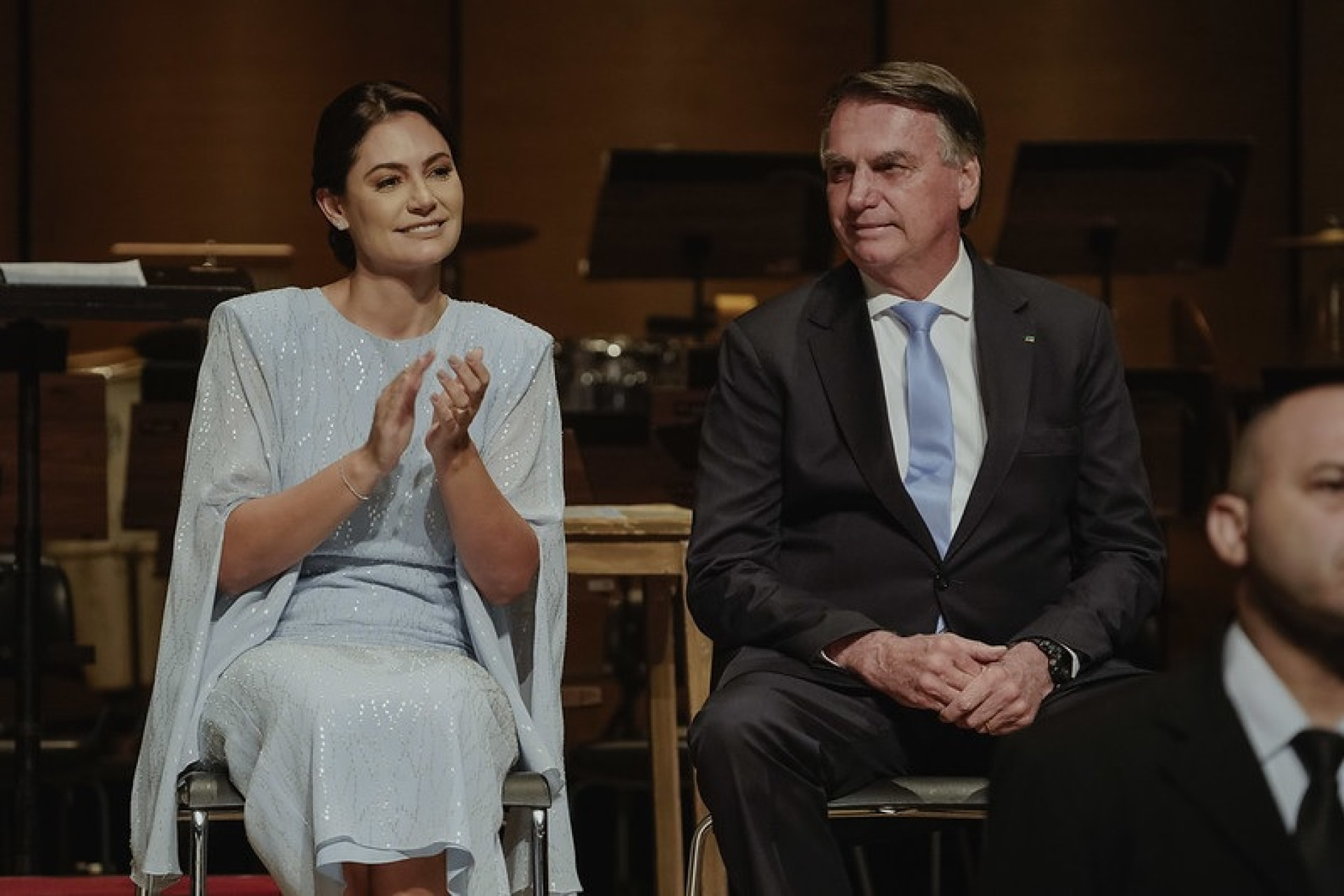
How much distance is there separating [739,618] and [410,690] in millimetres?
553

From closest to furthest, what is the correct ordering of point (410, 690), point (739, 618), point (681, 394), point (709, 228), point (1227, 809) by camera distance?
point (1227, 809), point (410, 690), point (739, 618), point (681, 394), point (709, 228)

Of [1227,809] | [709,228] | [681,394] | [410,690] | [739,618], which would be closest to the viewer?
[1227,809]

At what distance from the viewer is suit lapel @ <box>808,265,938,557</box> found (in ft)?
10.5

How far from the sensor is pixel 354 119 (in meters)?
3.29

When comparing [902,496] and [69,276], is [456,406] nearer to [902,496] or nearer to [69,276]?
[902,496]

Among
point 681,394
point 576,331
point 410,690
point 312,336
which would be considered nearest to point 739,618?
point 410,690

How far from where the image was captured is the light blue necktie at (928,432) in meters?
3.25

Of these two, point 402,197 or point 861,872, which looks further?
point 861,872

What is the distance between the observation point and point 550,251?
9094 mm

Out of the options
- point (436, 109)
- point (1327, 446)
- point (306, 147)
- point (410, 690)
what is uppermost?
point (306, 147)

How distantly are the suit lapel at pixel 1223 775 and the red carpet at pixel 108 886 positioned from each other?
7.84 ft

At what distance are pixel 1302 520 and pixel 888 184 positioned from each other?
65.1 inches

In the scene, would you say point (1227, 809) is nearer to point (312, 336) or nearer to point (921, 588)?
point (921, 588)

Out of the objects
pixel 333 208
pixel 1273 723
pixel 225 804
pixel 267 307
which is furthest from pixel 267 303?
pixel 1273 723
